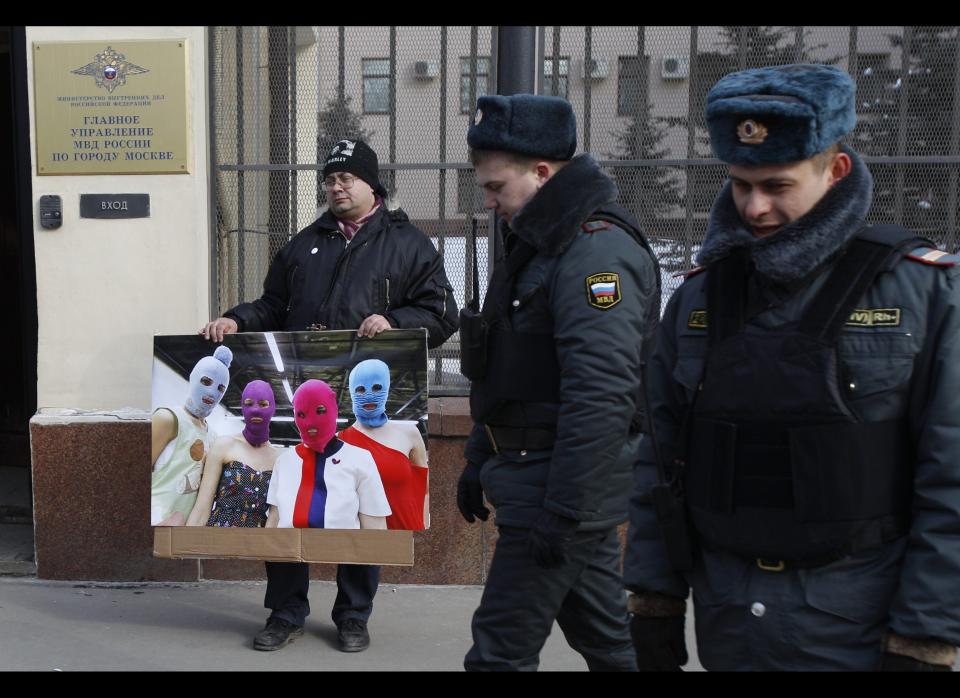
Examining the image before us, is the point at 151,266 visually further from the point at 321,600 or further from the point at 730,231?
the point at 730,231

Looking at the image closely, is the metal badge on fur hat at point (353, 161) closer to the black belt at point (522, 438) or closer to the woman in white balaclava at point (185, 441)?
the woman in white balaclava at point (185, 441)

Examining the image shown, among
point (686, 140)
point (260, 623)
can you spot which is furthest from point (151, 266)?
point (686, 140)

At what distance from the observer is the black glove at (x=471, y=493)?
350cm

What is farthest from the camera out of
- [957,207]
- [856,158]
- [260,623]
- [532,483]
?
[957,207]

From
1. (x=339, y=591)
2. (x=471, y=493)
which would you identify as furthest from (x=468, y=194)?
(x=471, y=493)

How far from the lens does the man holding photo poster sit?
4.55 metres

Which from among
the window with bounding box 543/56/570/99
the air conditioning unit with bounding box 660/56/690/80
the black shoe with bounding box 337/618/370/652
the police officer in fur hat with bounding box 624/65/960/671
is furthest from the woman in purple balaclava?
the police officer in fur hat with bounding box 624/65/960/671

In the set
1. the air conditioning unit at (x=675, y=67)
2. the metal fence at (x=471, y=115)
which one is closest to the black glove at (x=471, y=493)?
the metal fence at (x=471, y=115)

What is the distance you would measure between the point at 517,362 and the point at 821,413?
117 centimetres

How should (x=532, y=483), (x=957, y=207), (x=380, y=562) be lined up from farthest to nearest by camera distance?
(x=957, y=207), (x=380, y=562), (x=532, y=483)

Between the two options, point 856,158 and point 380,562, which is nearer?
point 856,158

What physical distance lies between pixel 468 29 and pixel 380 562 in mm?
2634

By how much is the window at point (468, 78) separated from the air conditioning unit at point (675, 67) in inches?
34.1

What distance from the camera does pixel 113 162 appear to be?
533cm
